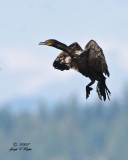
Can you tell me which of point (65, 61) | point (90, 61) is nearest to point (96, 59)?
point (90, 61)

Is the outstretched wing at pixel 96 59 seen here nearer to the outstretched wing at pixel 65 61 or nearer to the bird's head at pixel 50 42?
the outstretched wing at pixel 65 61

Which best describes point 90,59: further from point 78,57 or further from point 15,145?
point 15,145

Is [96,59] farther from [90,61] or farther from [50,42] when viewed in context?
[50,42]

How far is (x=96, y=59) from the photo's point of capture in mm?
31250

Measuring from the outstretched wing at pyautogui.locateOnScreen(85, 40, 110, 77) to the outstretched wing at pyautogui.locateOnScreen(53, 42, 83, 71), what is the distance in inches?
42.1

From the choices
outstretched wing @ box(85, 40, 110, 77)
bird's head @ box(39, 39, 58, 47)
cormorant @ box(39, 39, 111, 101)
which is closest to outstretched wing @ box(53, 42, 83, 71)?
cormorant @ box(39, 39, 111, 101)

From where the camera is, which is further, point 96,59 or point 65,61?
point 65,61

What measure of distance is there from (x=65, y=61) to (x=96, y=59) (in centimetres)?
242

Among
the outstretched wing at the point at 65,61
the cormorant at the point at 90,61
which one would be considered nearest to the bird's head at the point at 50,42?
the cormorant at the point at 90,61

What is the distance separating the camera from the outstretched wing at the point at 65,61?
3266cm

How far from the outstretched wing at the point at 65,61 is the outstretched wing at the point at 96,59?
1.07 meters

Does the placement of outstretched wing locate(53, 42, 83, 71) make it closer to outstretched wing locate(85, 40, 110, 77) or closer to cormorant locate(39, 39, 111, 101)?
cormorant locate(39, 39, 111, 101)

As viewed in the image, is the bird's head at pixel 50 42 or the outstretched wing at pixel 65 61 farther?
the outstretched wing at pixel 65 61

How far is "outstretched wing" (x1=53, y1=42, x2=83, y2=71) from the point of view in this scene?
32.7m
